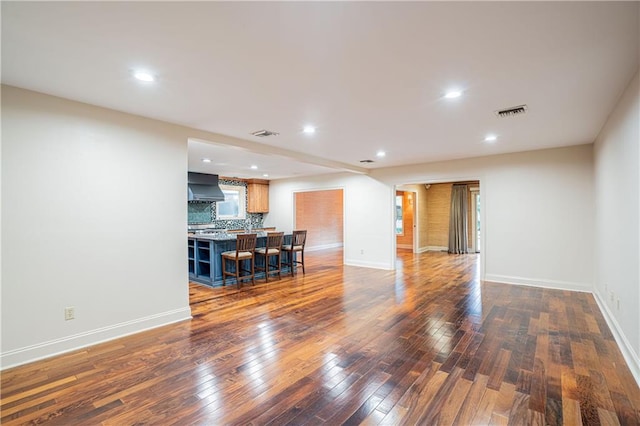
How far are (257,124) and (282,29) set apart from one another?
2.03 metres

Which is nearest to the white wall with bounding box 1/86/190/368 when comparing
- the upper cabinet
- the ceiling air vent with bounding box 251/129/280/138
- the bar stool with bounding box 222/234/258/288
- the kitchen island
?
the ceiling air vent with bounding box 251/129/280/138

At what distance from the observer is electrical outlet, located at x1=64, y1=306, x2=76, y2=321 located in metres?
2.96

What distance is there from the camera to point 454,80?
8.37ft

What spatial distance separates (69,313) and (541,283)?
6.81m

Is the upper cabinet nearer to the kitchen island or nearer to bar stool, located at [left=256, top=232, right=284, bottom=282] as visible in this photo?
the kitchen island

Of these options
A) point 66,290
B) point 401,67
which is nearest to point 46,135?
point 66,290

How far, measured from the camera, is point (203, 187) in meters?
8.18

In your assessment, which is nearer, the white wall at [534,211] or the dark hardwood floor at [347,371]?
the dark hardwood floor at [347,371]

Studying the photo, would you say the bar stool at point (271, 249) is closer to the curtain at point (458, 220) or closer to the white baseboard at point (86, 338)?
the white baseboard at point (86, 338)

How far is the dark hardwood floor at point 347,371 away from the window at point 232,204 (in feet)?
17.7

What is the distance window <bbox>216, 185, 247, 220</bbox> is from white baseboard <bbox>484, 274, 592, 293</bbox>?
711 centimetres

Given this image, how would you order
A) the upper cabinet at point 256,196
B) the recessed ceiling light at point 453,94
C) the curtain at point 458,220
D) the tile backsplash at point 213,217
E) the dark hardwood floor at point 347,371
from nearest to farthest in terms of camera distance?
the dark hardwood floor at point 347,371
the recessed ceiling light at point 453,94
the tile backsplash at point 213,217
the curtain at point 458,220
the upper cabinet at point 256,196

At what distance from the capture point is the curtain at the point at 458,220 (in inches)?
380

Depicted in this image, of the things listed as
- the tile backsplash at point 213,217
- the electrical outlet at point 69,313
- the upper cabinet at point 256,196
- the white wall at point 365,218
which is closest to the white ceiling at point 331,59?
the electrical outlet at point 69,313
